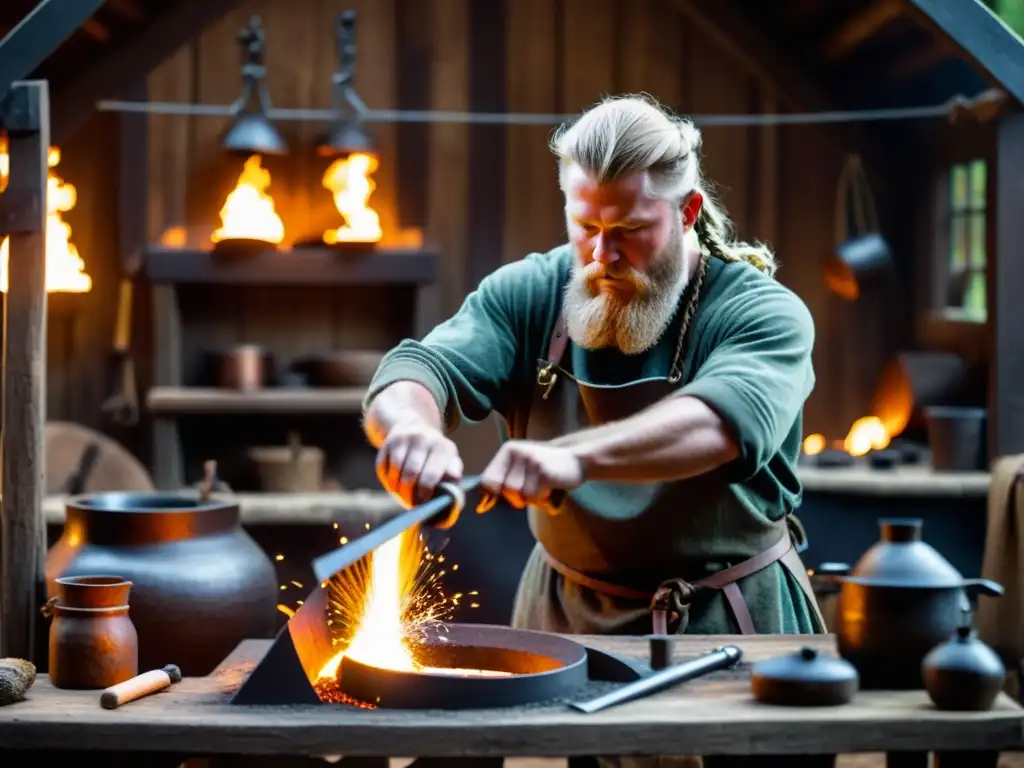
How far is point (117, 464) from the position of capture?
7320mm

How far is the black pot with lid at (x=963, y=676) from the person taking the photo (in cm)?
266

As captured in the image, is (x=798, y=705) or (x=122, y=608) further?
(x=122, y=608)

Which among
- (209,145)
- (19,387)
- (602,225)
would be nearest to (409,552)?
(602,225)

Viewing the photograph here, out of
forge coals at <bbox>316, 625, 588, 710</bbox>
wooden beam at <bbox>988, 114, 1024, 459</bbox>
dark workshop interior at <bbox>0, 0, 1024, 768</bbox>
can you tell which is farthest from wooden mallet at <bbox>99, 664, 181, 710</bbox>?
wooden beam at <bbox>988, 114, 1024, 459</bbox>

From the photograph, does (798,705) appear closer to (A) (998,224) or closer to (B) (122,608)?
(B) (122,608)

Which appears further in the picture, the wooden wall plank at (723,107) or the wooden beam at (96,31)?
the wooden wall plank at (723,107)

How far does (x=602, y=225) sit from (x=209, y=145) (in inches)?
201

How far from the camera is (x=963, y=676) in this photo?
2666 mm

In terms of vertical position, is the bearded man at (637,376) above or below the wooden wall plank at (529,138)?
below

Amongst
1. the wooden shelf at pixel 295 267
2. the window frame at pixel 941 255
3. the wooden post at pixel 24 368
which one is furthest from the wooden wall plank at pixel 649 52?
the wooden post at pixel 24 368

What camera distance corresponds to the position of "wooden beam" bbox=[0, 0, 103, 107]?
485 centimetres

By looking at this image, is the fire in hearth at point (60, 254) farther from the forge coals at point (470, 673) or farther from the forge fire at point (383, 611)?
the forge coals at point (470, 673)

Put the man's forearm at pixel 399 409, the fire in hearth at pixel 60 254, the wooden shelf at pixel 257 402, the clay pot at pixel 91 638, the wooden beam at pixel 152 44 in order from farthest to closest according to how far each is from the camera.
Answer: the wooden beam at pixel 152 44
the wooden shelf at pixel 257 402
the fire in hearth at pixel 60 254
the man's forearm at pixel 399 409
the clay pot at pixel 91 638

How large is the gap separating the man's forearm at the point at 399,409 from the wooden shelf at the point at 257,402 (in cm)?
420
